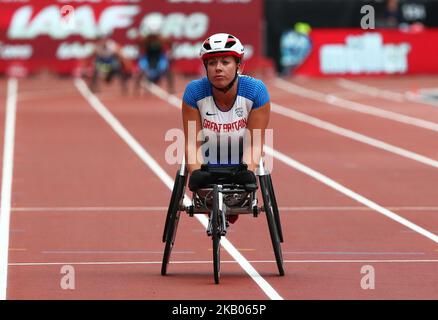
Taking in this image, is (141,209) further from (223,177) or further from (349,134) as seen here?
(349,134)

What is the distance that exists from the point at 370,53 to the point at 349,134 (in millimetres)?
18075

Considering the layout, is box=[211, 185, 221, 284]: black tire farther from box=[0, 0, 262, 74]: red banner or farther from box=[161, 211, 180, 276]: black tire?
box=[0, 0, 262, 74]: red banner

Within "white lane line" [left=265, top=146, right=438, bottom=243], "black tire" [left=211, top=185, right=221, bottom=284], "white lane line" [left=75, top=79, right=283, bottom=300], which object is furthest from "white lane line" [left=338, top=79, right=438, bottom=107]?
"black tire" [left=211, top=185, right=221, bottom=284]

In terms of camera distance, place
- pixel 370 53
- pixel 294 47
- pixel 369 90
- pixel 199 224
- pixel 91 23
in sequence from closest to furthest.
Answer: pixel 199 224, pixel 369 90, pixel 294 47, pixel 91 23, pixel 370 53

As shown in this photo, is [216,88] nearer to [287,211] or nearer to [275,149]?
[287,211]

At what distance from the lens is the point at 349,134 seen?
88.4ft

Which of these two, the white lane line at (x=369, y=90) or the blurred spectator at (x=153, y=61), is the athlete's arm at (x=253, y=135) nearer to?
the white lane line at (x=369, y=90)

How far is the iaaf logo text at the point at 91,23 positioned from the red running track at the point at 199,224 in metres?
16.2

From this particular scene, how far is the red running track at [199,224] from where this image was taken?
11492 mm

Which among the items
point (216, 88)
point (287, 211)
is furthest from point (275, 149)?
point (216, 88)

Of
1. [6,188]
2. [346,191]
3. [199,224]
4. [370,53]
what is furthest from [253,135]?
[370,53]

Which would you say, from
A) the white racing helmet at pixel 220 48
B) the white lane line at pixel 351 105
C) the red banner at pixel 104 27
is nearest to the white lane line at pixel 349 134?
the white lane line at pixel 351 105
